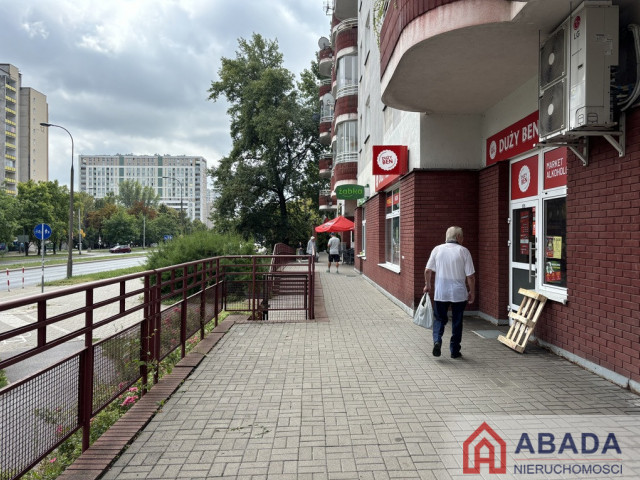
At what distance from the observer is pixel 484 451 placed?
3287mm

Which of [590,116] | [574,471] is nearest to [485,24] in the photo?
[590,116]

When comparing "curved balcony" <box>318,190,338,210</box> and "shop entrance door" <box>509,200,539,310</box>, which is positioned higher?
"curved balcony" <box>318,190,338,210</box>

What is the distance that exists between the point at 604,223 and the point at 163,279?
15.9 feet

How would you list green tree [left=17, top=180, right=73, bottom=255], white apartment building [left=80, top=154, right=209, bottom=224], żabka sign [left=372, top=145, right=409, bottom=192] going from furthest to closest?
1. white apartment building [left=80, top=154, right=209, bottom=224]
2. green tree [left=17, top=180, right=73, bottom=255]
3. żabka sign [left=372, top=145, right=409, bottom=192]

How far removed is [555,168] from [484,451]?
4.32 metres

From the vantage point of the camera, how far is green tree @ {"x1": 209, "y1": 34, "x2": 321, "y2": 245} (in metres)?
34.0

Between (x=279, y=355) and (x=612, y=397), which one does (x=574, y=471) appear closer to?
(x=612, y=397)

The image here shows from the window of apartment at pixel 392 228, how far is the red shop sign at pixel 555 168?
481cm

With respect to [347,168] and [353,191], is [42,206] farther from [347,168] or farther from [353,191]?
[353,191]

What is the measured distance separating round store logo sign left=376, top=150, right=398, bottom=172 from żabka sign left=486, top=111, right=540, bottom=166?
191cm

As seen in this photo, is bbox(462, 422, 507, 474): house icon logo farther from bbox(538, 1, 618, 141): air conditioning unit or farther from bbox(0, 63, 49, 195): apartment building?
bbox(0, 63, 49, 195): apartment building

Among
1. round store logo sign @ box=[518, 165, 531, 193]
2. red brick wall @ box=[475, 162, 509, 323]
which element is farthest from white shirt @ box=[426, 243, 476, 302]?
red brick wall @ box=[475, 162, 509, 323]

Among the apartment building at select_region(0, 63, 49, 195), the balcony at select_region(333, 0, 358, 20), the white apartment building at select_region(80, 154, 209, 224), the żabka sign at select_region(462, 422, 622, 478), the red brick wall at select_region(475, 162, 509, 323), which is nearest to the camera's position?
the żabka sign at select_region(462, 422, 622, 478)

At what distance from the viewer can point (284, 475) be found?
9.77ft
